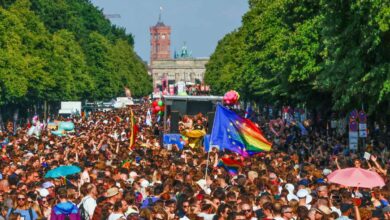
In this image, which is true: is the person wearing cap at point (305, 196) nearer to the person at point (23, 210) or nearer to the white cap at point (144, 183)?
the white cap at point (144, 183)

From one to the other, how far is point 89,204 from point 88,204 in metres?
0.01

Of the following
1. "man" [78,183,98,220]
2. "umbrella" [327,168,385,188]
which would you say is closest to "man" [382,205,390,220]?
"umbrella" [327,168,385,188]

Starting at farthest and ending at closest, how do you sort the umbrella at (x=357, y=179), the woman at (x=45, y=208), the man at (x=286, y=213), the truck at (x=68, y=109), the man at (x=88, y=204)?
the truck at (x=68, y=109), the woman at (x=45, y=208), the man at (x=88, y=204), the umbrella at (x=357, y=179), the man at (x=286, y=213)

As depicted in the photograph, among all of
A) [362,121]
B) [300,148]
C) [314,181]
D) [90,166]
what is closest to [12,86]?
[300,148]

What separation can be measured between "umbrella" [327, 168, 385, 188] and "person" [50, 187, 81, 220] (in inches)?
140

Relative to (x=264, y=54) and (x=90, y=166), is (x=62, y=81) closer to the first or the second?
(x=264, y=54)

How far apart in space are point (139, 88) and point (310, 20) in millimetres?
137774

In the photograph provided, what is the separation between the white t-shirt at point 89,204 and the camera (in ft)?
57.2

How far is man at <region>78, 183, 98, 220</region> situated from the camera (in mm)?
17359

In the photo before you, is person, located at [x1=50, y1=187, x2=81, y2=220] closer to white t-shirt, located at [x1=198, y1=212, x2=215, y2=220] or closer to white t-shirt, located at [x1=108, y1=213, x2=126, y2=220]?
white t-shirt, located at [x1=108, y1=213, x2=126, y2=220]

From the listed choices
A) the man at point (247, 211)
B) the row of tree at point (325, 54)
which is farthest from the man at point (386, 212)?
the row of tree at point (325, 54)

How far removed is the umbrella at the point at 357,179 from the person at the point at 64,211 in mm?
3554

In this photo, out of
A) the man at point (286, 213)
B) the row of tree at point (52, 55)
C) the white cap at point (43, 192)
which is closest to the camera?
the man at point (286, 213)

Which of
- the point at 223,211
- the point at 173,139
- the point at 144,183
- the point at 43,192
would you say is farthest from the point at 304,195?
the point at 173,139
